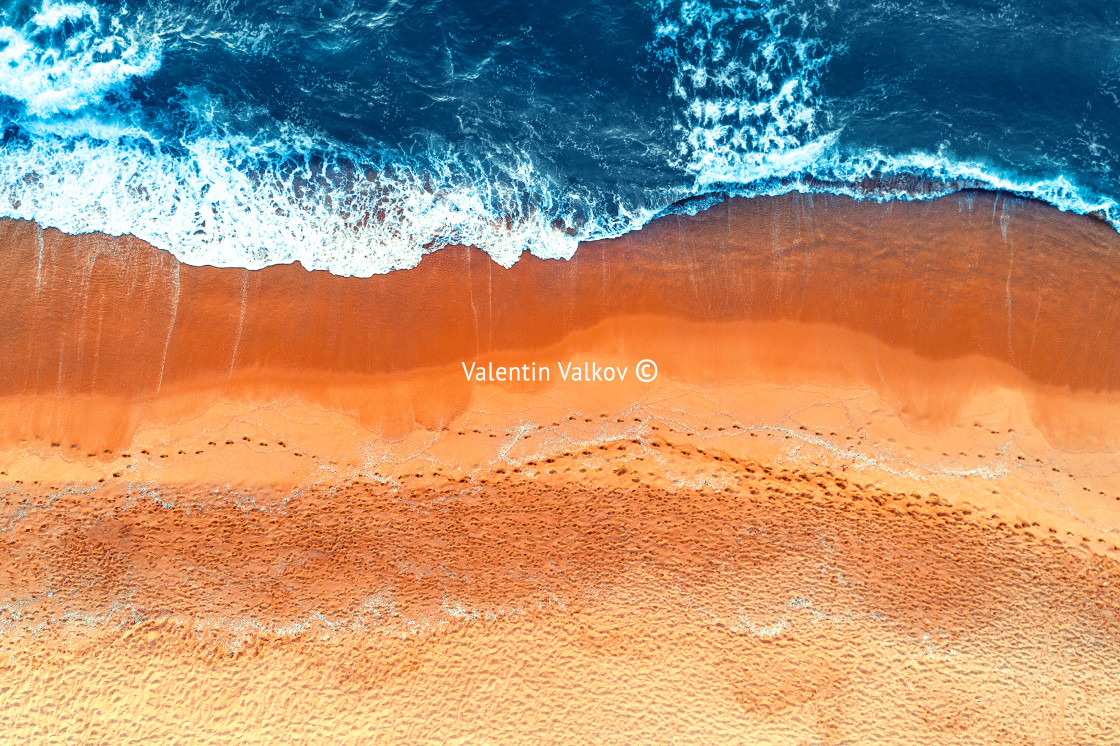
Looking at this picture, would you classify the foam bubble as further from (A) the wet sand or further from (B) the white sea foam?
(B) the white sea foam

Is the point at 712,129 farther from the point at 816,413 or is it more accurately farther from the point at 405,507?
the point at 405,507

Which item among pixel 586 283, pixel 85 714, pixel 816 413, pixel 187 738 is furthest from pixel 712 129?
pixel 85 714

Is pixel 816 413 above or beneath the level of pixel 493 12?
beneath

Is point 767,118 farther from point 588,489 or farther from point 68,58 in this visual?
point 68,58

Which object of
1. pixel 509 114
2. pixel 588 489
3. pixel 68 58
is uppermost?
pixel 68 58

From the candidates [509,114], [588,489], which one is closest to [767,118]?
[509,114]

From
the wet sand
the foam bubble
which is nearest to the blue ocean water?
the foam bubble
